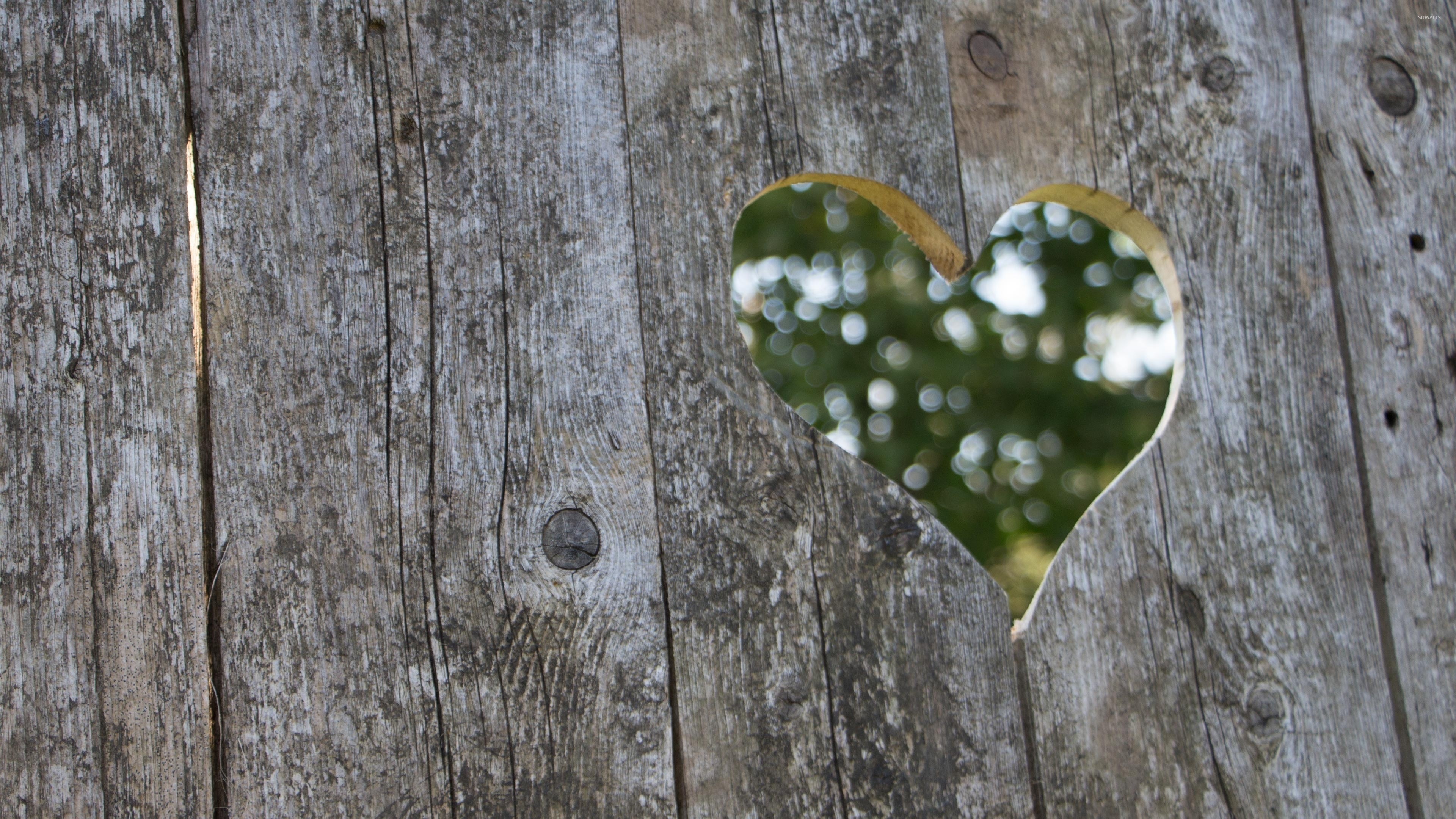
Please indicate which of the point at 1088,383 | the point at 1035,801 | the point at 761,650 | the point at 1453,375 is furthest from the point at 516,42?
the point at 1088,383

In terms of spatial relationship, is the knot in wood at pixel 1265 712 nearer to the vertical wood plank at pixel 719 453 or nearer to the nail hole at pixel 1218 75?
the vertical wood plank at pixel 719 453

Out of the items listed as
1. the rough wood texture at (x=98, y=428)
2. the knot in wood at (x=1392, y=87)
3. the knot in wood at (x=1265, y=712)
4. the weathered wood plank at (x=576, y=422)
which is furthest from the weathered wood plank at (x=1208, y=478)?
the rough wood texture at (x=98, y=428)

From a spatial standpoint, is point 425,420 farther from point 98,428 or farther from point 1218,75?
point 1218,75

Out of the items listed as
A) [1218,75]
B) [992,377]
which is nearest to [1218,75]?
[1218,75]

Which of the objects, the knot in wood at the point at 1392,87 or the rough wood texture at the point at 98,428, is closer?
the rough wood texture at the point at 98,428

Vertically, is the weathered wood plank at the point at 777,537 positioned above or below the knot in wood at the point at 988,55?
below

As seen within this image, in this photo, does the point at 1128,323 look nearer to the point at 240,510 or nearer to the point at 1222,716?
the point at 1222,716

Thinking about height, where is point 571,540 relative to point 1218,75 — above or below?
below
